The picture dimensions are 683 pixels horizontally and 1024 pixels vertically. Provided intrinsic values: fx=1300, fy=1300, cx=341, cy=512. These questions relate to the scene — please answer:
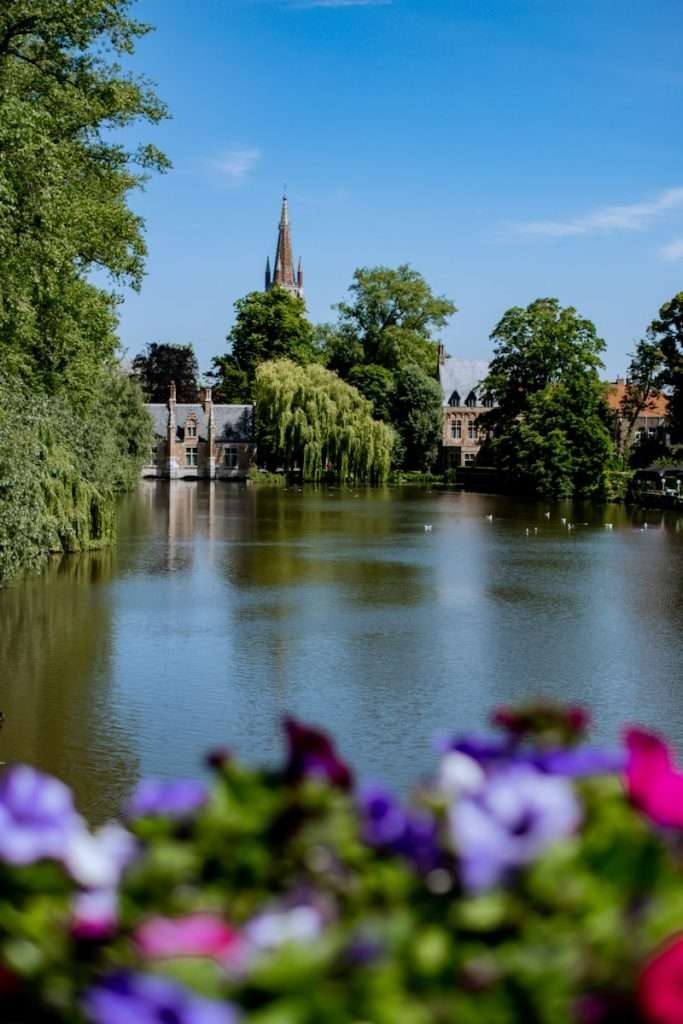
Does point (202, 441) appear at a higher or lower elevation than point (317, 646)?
higher

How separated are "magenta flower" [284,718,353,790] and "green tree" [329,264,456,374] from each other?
287 ft

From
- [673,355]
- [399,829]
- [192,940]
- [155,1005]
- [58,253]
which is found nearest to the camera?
[155,1005]

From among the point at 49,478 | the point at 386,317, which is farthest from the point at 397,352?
the point at 49,478

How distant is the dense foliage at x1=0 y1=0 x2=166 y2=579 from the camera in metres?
17.6

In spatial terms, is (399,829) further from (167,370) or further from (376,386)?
(167,370)

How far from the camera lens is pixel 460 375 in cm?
9444

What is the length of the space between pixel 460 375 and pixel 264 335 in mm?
17541

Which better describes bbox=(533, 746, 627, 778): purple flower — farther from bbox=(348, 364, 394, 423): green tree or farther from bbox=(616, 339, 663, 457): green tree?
bbox=(348, 364, 394, 423): green tree

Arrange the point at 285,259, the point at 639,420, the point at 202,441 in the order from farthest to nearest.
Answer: the point at 285,259 < the point at 639,420 < the point at 202,441

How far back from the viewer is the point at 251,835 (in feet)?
6.66

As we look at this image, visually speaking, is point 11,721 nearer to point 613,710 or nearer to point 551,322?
point 613,710

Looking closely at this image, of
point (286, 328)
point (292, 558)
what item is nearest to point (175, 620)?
point (292, 558)

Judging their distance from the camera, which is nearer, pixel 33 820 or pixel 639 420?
pixel 33 820

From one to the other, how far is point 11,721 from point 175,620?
23.9 feet
